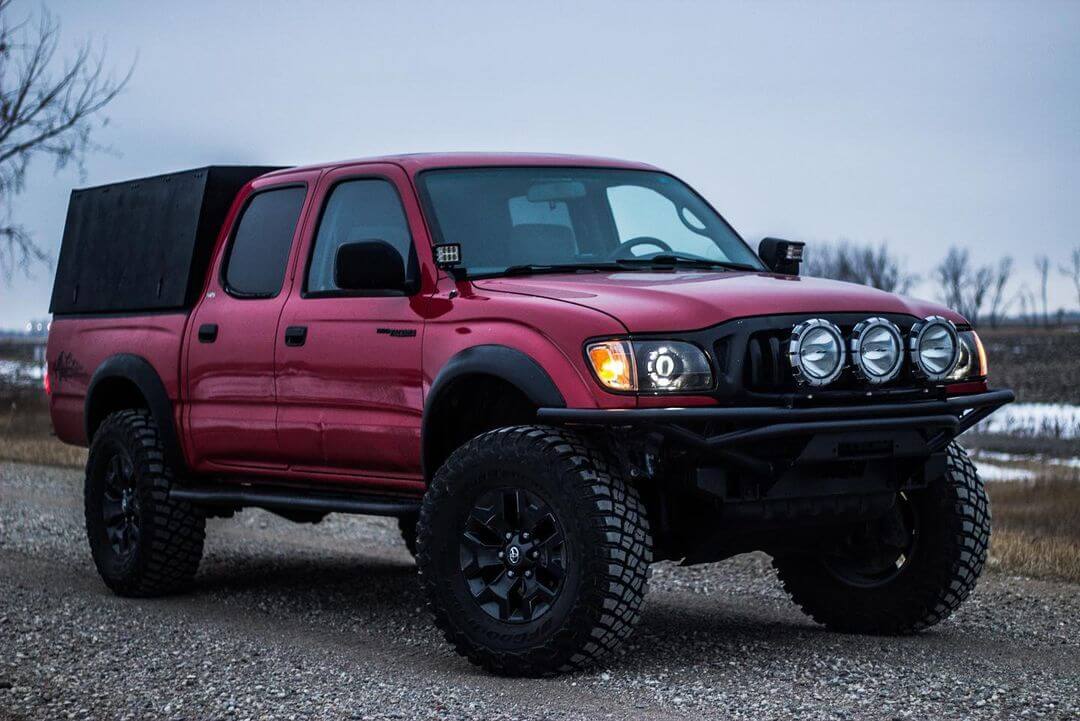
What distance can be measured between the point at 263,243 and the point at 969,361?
133 inches

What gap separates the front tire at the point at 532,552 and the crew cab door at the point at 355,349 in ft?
1.86

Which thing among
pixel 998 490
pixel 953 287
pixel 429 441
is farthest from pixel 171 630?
pixel 953 287

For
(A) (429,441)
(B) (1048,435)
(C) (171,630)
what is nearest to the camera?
(A) (429,441)

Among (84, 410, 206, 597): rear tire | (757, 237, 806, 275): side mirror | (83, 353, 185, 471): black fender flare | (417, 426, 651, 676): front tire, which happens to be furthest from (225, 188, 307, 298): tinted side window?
(757, 237, 806, 275): side mirror

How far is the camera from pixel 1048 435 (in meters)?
24.5

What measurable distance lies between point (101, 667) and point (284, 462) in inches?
55.2

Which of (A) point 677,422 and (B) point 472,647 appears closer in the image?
(A) point 677,422

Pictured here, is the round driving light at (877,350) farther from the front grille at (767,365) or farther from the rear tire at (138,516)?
the rear tire at (138,516)

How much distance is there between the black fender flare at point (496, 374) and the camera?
568cm

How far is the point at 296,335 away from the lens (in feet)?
23.2

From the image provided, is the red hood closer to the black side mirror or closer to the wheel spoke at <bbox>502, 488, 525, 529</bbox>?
the black side mirror

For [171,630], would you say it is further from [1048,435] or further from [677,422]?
[1048,435]

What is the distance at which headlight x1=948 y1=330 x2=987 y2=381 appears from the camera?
6211 millimetres

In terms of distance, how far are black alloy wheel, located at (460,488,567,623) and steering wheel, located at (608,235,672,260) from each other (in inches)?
53.7
